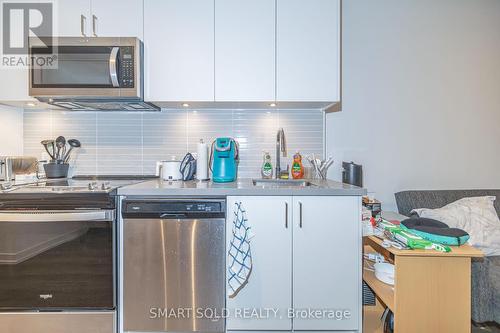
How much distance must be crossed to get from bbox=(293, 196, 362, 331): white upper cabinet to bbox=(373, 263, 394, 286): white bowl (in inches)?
6.2

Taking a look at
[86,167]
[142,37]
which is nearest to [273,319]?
[86,167]

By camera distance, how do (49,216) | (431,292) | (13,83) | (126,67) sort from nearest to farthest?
(431,292), (49,216), (126,67), (13,83)

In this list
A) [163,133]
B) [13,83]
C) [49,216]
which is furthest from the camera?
[163,133]

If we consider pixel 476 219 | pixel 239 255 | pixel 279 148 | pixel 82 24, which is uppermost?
pixel 82 24

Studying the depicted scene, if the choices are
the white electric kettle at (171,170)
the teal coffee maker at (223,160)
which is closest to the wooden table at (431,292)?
the teal coffee maker at (223,160)

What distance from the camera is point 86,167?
2.09 m

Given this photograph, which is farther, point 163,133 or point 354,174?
point 163,133

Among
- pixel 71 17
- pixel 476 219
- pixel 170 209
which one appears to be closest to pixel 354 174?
pixel 476 219

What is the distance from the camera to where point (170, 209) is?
1.45 m

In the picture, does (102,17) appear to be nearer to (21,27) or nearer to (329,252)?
(21,27)

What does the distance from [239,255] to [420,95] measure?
6.24ft

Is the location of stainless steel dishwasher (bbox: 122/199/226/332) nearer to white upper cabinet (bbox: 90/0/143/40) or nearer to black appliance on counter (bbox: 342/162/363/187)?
black appliance on counter (bbox: 342/162/363/187)

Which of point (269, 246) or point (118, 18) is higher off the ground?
point (118, 18)

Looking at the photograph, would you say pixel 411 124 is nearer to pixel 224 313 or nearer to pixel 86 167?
pixel 224 313
